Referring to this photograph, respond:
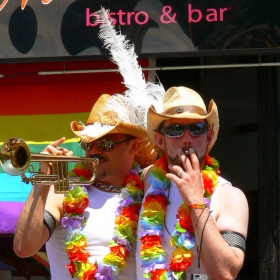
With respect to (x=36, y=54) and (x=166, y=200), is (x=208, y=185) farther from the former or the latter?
(x=36, y=54)

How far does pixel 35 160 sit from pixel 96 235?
0.53m

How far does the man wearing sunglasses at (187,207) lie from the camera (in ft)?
11.8

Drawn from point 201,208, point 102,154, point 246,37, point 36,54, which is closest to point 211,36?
point 246,37

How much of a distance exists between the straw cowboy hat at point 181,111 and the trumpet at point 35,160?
0.41 m

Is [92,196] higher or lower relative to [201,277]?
higher

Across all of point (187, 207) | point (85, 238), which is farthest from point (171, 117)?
point (85, 238)

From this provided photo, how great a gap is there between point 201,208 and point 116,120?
3.07ft

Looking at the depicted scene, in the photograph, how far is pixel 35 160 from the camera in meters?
3.93

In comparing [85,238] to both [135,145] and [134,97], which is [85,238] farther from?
[134,97]

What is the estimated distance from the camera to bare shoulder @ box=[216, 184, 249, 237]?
3.68 meters

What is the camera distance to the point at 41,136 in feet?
19.0

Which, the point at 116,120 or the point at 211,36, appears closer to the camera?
the point at 116,120

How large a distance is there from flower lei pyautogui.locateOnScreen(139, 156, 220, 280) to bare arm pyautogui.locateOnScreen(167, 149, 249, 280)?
10cm

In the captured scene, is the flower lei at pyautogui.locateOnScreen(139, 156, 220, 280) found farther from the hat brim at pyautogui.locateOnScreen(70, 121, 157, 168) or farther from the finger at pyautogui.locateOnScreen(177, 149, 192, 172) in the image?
the hat brim at pyautogui.locateOnScreen(70, 121, 157, 168)
